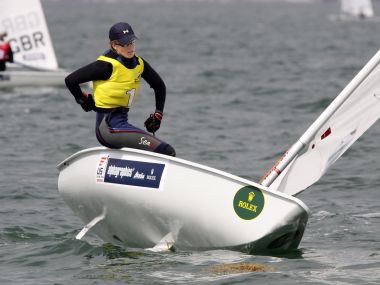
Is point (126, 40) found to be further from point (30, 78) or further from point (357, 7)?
point (357, 7)

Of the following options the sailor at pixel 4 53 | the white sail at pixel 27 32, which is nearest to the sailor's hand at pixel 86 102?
the sailor at pixel 4 53

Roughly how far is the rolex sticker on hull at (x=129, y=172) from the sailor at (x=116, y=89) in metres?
0.15

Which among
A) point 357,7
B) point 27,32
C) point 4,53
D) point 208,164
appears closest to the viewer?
point 208,164

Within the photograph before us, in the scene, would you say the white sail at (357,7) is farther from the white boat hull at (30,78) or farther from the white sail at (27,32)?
the white boat hull at (30,78)

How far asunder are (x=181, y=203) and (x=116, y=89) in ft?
3.28

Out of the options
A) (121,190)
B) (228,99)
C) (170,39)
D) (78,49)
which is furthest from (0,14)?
(170,39)

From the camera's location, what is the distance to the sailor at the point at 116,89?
7258 millimetres

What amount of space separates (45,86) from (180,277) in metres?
14.5

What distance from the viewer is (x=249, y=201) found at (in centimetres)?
689

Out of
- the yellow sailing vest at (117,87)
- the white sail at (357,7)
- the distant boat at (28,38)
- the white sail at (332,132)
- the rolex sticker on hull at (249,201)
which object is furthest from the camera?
the white sail at (357,7)

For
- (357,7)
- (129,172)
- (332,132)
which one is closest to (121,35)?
(129,172)

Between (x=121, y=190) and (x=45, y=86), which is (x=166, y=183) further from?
(x=45, y=86)

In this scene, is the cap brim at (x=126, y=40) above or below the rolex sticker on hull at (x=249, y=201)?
above

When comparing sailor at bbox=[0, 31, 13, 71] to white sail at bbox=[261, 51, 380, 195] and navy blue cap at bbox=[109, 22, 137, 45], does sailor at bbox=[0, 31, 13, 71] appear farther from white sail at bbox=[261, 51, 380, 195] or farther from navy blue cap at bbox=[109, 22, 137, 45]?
white sail at bbox=[261, 51, 380, 195]
